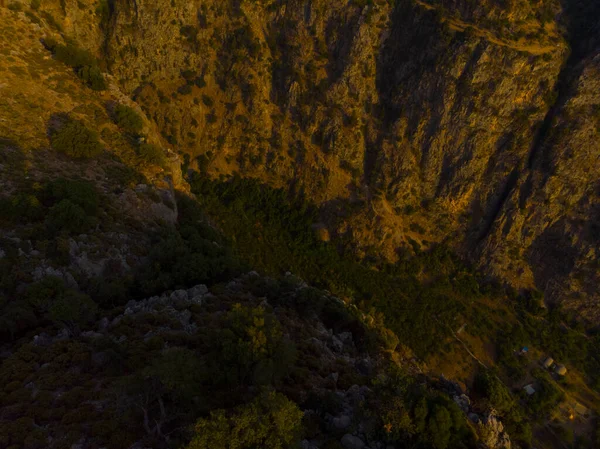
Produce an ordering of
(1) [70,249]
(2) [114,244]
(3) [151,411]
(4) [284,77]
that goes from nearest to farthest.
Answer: (3) [151,411]
(1) [70,249]
(2) [114,244]
(4) [284,77]

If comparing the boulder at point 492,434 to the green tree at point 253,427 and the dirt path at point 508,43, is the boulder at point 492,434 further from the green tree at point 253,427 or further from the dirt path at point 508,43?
the dirt path at point 508,43

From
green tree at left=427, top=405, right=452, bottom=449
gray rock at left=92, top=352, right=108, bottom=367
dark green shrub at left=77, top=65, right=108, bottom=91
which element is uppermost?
dark green shrub at left=77, top=65, right=108, bottom=91

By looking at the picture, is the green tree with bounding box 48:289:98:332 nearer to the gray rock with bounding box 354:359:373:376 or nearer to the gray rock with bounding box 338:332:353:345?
the gray rock with bounding box 354:359:373:376

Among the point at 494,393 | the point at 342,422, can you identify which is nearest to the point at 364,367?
the point at 342,422

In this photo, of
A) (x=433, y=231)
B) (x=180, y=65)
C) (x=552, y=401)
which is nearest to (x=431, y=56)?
(x=433, y=231)

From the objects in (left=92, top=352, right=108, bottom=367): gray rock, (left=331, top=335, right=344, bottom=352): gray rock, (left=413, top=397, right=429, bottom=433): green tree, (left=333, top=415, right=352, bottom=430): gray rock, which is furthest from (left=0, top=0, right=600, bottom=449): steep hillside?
(left=413, top=397, right=429, bottom=433): green tree

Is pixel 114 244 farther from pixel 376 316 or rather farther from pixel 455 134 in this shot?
pixel 455 134
